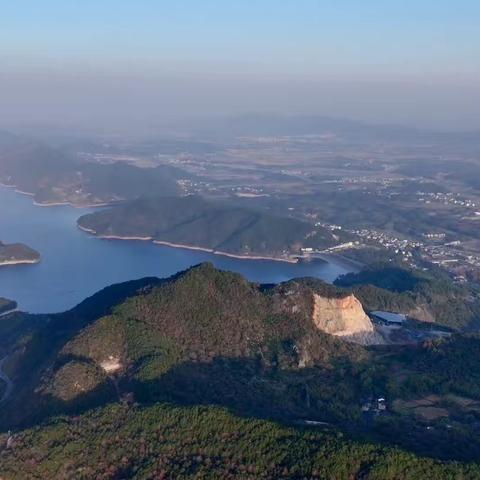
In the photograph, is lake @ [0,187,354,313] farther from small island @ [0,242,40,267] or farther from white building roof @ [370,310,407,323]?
white building roof @ [370,310,407,323]

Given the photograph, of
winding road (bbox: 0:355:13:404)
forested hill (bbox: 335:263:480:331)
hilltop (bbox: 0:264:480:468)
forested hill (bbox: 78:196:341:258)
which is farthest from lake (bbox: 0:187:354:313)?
hilltop (bbox: 0:264:480:468)

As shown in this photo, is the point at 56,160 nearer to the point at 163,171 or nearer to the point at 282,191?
the point at 163,171

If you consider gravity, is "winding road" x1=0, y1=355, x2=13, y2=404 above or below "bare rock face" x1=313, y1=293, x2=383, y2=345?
below

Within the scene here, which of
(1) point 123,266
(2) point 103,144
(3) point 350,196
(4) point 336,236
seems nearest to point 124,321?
(1) point 123,266

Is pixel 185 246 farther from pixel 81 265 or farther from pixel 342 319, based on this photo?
pixel 342 319

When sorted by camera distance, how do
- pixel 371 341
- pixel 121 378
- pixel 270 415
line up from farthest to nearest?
pixel 371 341 < pixel 121 378 < pixel 270 415

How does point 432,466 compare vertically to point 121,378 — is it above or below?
above
